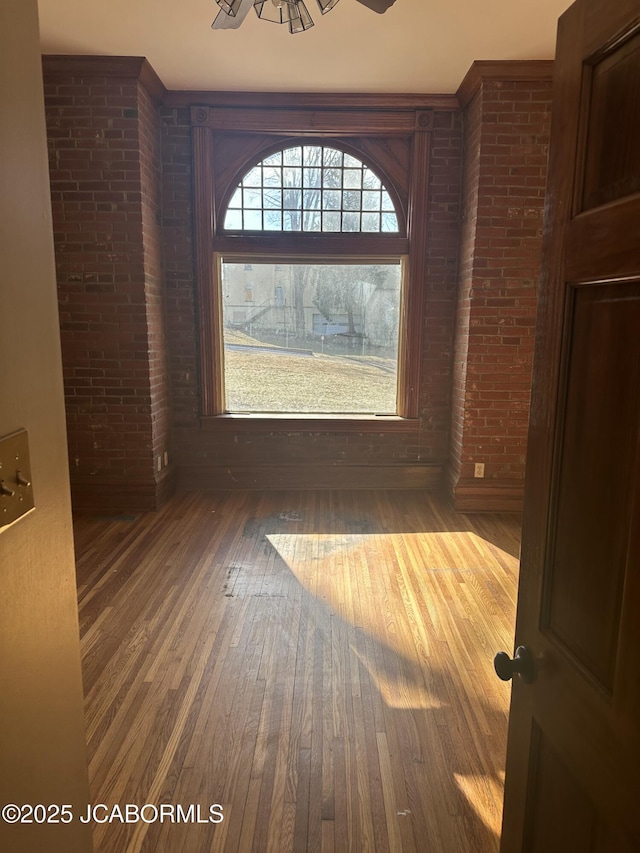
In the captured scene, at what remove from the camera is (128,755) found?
72.9 inches

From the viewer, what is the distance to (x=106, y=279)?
3984 mm

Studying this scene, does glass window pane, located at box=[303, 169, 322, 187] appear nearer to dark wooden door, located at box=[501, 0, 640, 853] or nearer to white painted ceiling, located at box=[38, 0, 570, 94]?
white painted ceiling, located at box=[38, 0, 570, 94]

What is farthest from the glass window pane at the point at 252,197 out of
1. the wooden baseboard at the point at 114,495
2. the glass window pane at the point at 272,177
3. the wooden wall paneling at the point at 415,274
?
the wooden baseboard at the point at 114,495

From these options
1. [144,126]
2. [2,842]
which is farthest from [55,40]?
[2,842]

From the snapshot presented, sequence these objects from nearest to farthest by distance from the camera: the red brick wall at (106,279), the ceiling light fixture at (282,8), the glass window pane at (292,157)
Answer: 1. the ceiling light fixture at (282,8)
2. the red brick wall at (106,279)
3. the glass window pane at (292,157)

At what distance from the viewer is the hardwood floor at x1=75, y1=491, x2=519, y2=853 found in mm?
1644

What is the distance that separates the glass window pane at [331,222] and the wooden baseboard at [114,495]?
259 cm

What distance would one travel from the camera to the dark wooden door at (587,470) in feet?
2.50

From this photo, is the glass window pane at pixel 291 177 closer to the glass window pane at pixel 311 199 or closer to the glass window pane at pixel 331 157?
the glass window pane at pixel 311 199

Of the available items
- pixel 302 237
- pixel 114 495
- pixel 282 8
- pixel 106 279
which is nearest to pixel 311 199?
pixel 302 237

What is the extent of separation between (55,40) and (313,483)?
3.72 meters

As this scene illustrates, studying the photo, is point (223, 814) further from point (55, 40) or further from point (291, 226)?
point (55, 40)

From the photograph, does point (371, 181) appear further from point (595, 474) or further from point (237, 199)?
point (595, 474)

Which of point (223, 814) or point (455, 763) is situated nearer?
point (223, 814)
